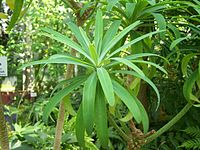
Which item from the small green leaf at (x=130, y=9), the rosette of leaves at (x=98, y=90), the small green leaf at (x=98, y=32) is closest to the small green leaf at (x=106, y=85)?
the rosette of leaves at (x=98, y=90)

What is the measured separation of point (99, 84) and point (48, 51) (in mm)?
2659

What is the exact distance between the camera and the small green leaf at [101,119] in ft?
2.05

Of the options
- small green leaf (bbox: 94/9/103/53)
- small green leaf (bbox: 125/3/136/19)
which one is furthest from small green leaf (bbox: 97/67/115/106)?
small green leaf (bbox: 125/3/136/19)

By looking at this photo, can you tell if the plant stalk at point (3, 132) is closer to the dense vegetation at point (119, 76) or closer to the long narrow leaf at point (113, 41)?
the dense vegetation at point (119, 76)

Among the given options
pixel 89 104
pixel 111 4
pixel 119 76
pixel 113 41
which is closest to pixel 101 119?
pixel 89 104

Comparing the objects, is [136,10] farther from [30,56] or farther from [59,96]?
[30,56]

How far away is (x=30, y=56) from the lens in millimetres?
3574

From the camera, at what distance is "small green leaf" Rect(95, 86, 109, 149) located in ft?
2.05

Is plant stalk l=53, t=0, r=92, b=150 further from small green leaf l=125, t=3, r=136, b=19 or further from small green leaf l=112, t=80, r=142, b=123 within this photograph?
small green leaf l=112, t=80, r=142, b=123

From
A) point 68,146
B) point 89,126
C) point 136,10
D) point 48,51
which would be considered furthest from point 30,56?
point 89,126

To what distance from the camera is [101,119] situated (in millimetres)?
639

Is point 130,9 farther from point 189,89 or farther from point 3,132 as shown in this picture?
point 3,132

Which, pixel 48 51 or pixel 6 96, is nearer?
pixel 48 51

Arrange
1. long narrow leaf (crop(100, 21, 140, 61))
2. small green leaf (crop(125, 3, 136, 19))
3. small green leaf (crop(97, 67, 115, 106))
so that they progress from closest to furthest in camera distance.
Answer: small green leaf (crop(97, 67, 115, 106)) < long narrow leaf (crop(100, 21, 140, 61)) < small green leaf (crop(125, 3, 136, 19))
